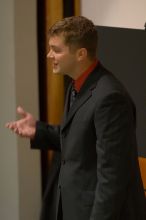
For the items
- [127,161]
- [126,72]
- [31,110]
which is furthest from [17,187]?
[127,161]

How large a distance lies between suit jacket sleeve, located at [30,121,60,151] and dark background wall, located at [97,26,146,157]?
542mm

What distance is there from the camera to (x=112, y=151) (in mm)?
1438

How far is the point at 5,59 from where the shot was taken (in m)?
2.30

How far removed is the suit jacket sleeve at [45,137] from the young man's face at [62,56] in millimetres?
322

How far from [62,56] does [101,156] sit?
0.44m

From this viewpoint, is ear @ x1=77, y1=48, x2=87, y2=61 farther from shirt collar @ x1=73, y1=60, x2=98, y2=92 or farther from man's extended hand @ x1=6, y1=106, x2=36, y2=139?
man's extended hand @ x1=6, y1=106, x2=36, y2=139

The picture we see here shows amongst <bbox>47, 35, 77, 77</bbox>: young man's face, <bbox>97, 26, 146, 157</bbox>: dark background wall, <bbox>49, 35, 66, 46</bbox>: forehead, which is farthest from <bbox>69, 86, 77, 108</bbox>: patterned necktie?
<bbox>97, 26, 146, 157</bbox>: dark background wall

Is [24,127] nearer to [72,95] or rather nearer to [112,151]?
[72,95]

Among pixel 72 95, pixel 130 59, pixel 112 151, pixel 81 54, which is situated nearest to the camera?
pixel 112 151

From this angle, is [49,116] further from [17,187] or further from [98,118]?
[98,118]

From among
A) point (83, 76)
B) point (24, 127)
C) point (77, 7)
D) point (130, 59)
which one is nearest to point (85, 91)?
point (83, 76)

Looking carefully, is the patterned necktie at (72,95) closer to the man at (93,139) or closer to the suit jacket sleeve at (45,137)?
the man at (93,139)

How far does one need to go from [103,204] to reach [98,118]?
307 millimetres

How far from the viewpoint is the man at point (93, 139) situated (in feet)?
4.75
